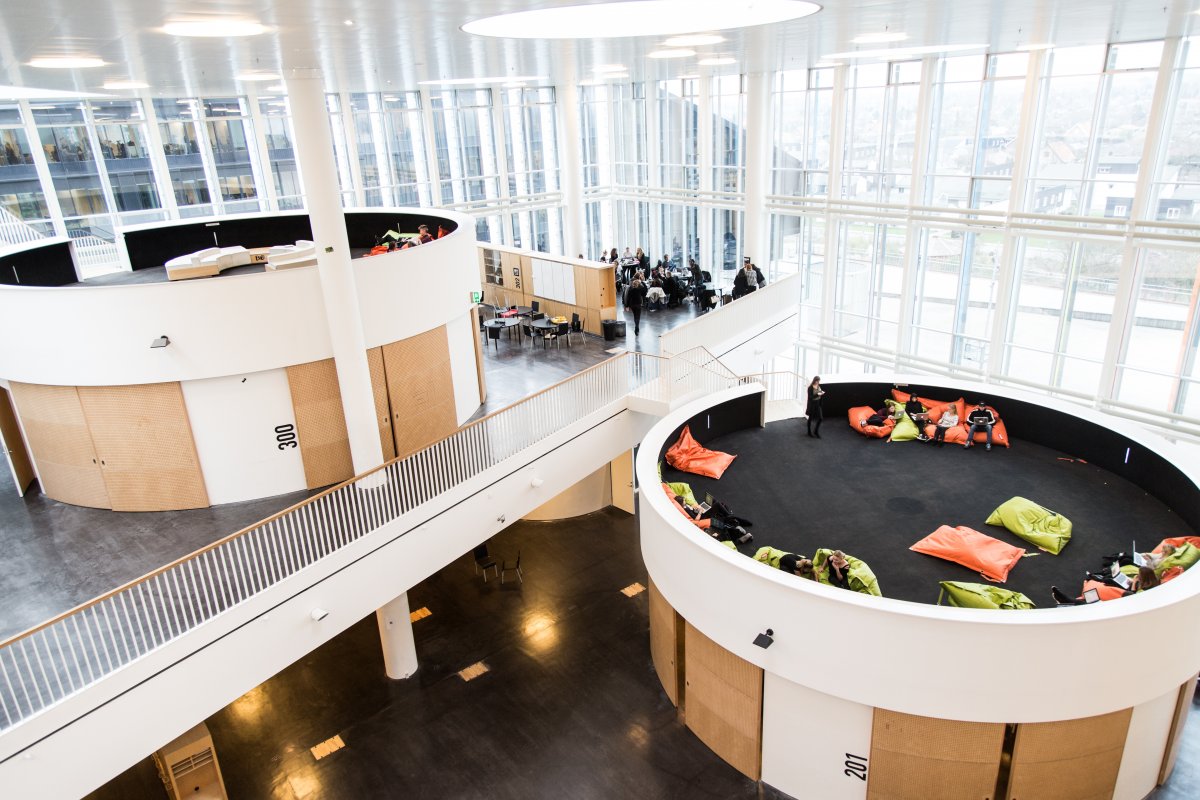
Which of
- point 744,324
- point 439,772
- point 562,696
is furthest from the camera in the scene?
point 744,324

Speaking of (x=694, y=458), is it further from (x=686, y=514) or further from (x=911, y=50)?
(x=911, y=50)

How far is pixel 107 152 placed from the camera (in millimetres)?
20891

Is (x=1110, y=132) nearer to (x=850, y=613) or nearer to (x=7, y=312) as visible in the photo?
(x=850, y=613)

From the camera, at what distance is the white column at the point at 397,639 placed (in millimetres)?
13680

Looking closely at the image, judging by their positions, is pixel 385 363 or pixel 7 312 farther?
pixel 385 363

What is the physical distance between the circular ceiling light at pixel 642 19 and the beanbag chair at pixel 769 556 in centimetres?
704

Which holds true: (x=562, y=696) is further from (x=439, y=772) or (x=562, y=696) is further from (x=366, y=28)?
(x=366, y=28)

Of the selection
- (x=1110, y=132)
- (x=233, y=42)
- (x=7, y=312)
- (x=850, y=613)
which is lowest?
(x=850, y=613)

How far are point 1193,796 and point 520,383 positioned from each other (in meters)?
13.3

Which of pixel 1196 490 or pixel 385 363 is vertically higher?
pixel 385 363

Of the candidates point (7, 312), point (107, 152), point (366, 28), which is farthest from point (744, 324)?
point (107, 152)

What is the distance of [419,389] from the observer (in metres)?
14.7

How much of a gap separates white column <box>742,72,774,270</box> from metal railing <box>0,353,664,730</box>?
1088 cm

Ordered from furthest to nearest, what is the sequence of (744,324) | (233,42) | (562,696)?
(744,324) < (562,696) < (233,42)
